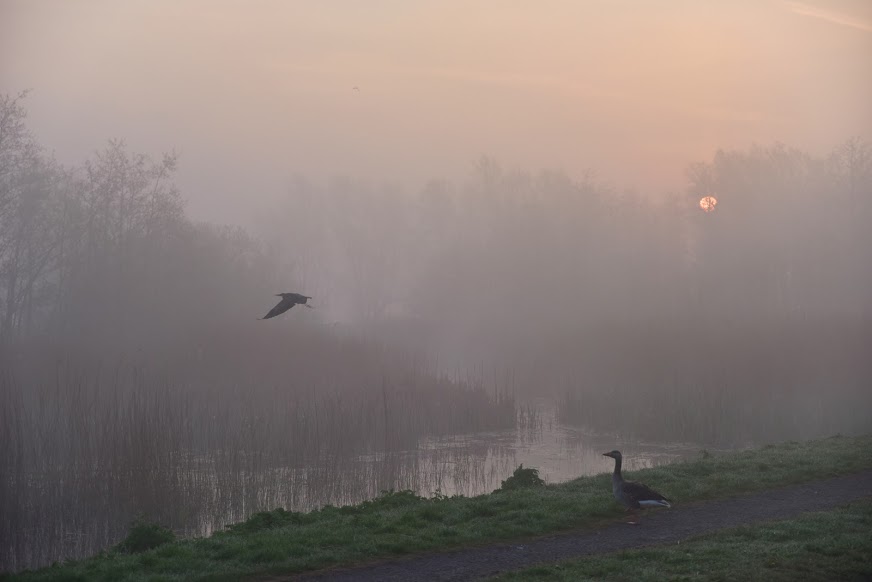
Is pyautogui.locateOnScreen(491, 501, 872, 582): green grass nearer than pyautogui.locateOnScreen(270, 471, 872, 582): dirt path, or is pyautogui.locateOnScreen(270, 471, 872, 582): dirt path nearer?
pyautogui.locateOnScreen(491, 501, 872, 582): green grass

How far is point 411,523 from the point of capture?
46.7ft

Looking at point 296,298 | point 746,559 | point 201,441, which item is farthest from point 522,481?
point 201,441

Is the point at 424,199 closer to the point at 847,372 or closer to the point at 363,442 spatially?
the point at 847,372

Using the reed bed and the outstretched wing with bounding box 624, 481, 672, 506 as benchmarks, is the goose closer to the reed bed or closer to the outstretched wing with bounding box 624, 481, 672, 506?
the outstretched wing with bounding box 624, 481, 672, 506

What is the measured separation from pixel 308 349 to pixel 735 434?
19362 mm

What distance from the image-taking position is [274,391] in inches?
1316

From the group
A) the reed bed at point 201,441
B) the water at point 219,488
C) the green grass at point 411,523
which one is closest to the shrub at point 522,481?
the green grass at point 411,523

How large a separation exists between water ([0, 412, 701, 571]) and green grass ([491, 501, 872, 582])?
7.70 m

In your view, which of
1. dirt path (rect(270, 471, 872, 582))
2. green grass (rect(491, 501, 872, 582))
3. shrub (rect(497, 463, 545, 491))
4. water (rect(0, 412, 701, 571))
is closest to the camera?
green grass (rect(491, 501, 872, 582))

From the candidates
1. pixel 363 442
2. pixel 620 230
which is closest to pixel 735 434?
pixel 363 442

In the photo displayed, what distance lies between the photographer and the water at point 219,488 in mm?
17469

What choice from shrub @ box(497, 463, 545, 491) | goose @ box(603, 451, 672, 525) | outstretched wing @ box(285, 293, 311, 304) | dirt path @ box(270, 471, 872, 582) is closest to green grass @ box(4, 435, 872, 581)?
dirt path @ box(270, 471, 872, 582)

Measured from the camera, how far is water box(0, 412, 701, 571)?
17469 millimetres

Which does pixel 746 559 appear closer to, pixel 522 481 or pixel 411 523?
pixel 411 523
